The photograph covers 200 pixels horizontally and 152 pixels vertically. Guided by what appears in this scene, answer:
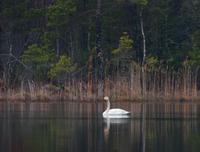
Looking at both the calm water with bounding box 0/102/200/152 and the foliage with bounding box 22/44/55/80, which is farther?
the foliage with bounding box 22/44/55/80

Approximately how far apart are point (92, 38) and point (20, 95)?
8.77 meters

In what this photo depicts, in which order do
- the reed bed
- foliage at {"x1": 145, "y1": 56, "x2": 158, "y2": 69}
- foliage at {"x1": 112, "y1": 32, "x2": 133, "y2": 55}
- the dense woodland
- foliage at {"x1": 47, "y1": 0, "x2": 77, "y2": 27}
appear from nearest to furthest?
1. the reed bed
2. the dense woodland
3. foliage at {"x1": 145, "y1": 56, "x2": 158, "y2": 69}
4. foliage at {"x1": 112, "y1": 32, "x2": 133, "y2": 55}
5. foliage at {"x1": 47, "y1": 0, "x2": 77, "y2": 27}

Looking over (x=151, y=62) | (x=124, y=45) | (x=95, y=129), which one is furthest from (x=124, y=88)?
(x=95, y=129)

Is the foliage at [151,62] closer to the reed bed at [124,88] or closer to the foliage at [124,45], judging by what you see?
the reed bed at [124,88]

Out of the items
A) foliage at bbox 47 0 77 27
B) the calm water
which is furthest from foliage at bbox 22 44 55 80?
the calm water

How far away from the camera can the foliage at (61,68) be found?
39.1 m

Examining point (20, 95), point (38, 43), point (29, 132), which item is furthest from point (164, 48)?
point (29, 132)

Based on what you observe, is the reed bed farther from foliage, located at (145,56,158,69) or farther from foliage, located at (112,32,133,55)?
foliage, located at (112,32,133,55)

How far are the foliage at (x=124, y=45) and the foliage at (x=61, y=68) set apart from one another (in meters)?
2.38

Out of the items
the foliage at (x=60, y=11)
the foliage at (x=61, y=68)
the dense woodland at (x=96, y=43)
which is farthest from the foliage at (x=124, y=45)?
the foliage at (x=60, y=11)

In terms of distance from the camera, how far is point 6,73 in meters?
41.2

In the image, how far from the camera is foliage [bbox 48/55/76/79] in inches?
1538

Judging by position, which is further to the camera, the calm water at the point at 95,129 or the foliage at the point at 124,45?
the foliage at the point at 124,45

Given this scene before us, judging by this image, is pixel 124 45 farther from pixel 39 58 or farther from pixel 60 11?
pixel 39 58
